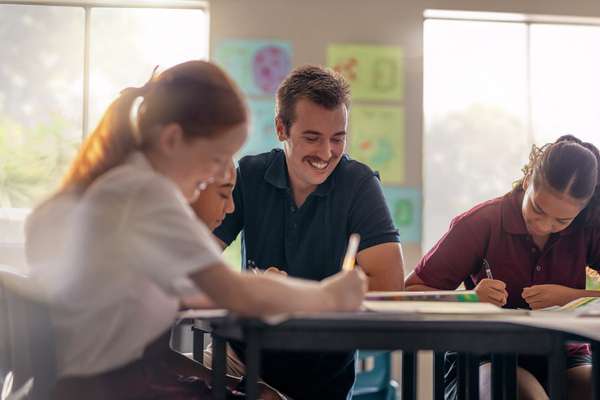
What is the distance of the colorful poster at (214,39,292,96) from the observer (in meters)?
4.52

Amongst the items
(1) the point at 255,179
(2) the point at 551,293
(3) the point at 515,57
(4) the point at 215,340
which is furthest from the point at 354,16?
(4) the point at 215,340

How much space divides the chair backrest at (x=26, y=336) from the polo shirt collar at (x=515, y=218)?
4.49 ft

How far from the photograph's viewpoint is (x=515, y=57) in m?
4.86

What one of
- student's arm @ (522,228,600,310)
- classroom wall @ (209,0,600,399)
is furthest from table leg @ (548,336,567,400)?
classroom wall @ (209,0,600,399)

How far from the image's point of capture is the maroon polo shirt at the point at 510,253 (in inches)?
86.9

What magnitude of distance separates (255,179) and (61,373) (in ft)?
3.76

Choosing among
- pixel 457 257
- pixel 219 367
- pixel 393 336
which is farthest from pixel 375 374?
pixel 393 336

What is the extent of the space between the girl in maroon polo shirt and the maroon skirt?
38.8 inches

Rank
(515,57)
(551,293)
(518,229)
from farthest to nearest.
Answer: (515,57) → (518,229) → (551,293)

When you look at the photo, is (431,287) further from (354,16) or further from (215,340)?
(354,16)

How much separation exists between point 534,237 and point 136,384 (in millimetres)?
1335

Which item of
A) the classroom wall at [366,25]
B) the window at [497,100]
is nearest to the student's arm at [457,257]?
the classroom wall at [366,25]

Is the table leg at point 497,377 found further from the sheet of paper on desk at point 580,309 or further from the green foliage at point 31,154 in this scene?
the green foliage at point 31,154

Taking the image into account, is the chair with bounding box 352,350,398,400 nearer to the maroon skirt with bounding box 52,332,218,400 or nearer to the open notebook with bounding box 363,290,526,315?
the open notebook with bounding box 363,290,526,315
